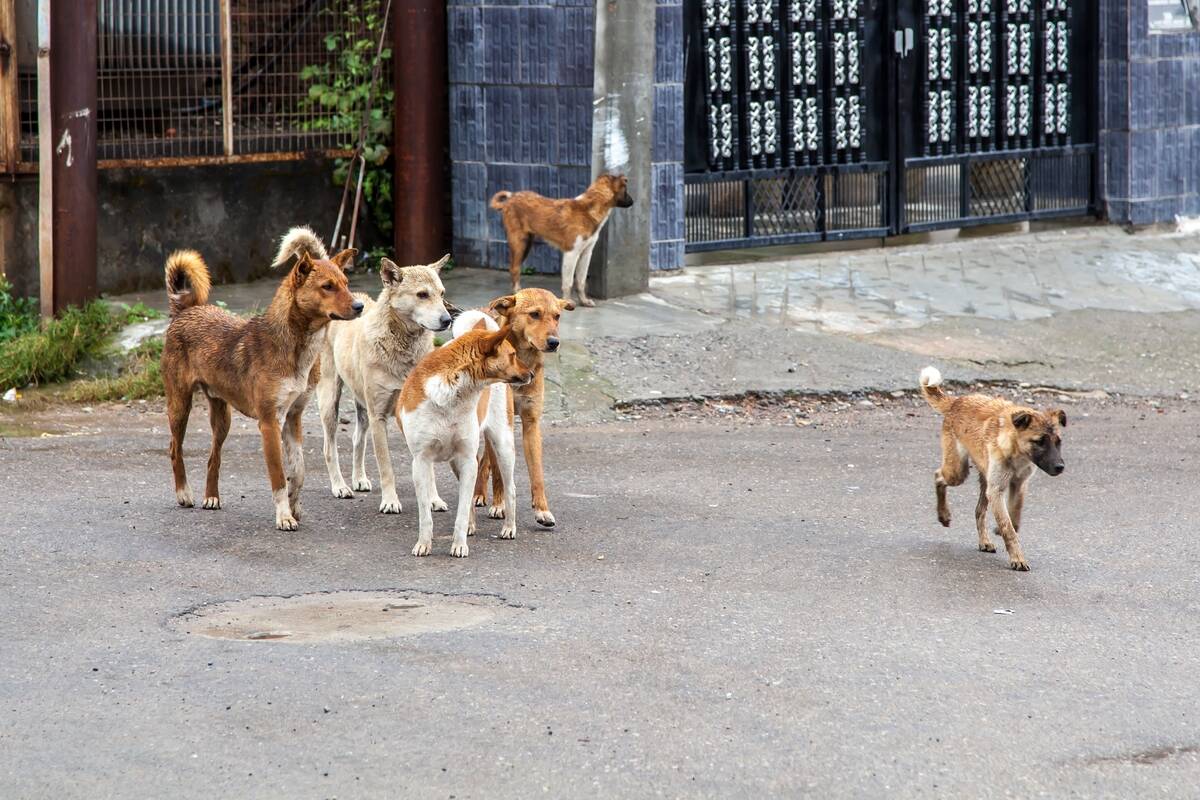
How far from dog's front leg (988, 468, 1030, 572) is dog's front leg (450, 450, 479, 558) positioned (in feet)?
7.84

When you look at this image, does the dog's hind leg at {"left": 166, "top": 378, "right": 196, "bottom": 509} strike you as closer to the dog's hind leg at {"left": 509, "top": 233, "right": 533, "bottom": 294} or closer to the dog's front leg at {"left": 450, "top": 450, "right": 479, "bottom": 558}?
the dog's front leg at {"left": 450, "top": 450, "right": 479, "bottom": 558}

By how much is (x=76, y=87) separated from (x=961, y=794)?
9.12 meters

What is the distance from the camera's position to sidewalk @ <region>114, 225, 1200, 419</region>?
39.6 feet

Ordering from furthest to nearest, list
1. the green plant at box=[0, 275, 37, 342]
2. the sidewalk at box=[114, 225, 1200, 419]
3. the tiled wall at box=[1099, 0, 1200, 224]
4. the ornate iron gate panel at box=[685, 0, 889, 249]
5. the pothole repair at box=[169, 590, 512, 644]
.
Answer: the tiled wall at box=[1099, 0, 1200, 224] → the ornate iron gate panel at box=[685, 0, 889, 249] → the green plant at box=[0, 275, 37, 342] → the sidewalk at box=[114, 225, 1200, 419] → the pothole repair at box=[169, 590, 512, 644]

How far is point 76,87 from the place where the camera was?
12.3m

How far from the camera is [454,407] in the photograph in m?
7.91

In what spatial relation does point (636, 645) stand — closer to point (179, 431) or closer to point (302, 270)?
point (302, 270)

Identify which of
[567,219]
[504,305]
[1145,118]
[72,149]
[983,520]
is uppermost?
[1145,118]

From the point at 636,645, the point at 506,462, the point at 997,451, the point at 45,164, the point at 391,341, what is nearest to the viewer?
the point at 636,645

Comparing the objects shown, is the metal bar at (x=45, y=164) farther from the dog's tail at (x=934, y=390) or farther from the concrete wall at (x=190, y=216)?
the dog's tail at (x=934, y=390)

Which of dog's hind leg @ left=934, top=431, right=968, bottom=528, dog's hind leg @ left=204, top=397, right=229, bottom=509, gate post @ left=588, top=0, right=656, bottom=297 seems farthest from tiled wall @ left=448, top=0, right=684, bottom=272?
dog's hind leg @ left=934, top=431, right=968, bottom=528

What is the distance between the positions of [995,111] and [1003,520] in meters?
8.85

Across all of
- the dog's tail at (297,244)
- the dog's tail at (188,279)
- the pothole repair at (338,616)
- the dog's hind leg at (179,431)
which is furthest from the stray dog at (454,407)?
the dog's tail at (188,279)

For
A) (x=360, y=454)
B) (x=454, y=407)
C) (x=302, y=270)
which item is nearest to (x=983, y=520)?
(x=454, y=407)
